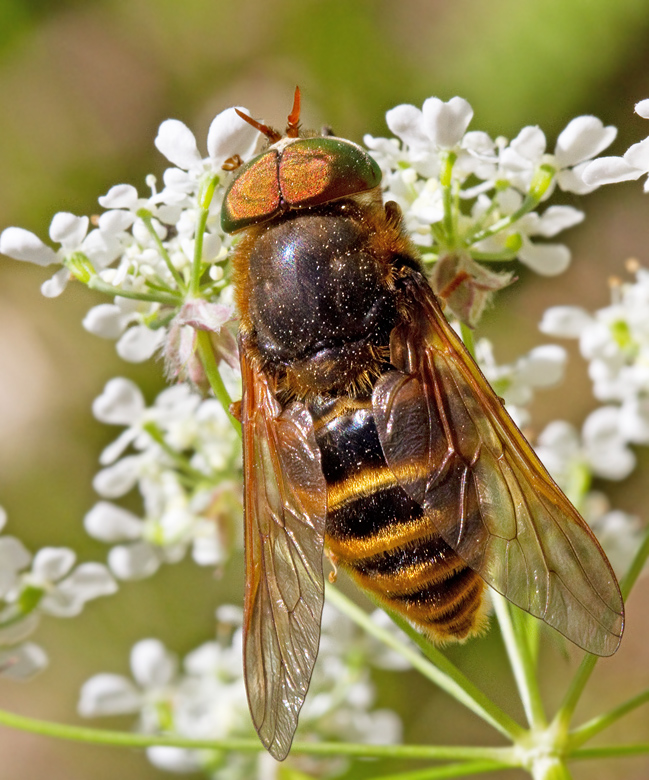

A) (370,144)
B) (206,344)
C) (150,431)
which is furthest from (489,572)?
(150,431)

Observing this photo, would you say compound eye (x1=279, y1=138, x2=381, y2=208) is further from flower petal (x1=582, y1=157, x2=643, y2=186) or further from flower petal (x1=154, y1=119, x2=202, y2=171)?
flower petal (x1=582, y1=157, x2=643, y2=186)

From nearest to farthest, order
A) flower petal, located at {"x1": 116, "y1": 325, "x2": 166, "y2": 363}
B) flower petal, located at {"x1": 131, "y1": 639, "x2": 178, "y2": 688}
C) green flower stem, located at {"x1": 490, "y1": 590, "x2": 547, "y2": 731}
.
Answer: green flower stem, located at {"x1": 490, "y1": 590, "x2": 547, "y2": 731} → flower petal, located at {"x1": 116, "y1": 325, "x2": 166, "y2": 363} → flower petal, located at {"x1": 131, "y1": 639, "x2": 178, "y2": 688}

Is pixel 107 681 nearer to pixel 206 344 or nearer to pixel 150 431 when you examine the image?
pixel 150 431

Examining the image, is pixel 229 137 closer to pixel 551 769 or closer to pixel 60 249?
pixel 60 249

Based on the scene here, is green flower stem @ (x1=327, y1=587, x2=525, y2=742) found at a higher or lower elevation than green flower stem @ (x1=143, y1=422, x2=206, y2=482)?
lower

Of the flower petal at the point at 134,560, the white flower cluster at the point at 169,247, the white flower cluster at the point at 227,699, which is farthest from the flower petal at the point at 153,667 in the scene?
the white flower cluster at the point at 169,247

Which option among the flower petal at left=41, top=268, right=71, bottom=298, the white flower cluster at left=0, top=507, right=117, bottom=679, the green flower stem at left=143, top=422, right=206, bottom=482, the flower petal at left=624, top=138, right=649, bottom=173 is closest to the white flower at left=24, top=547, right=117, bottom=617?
the white flower cluster at left=0, top=507, right=117, bottom=679
